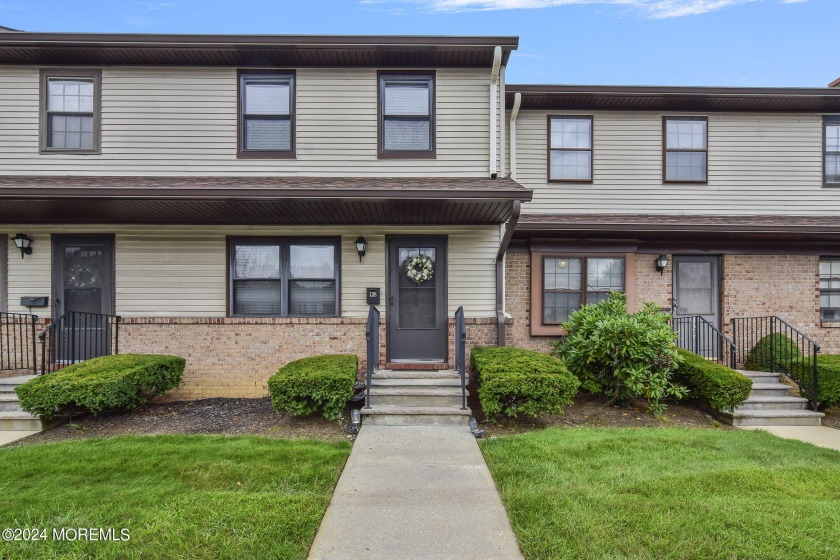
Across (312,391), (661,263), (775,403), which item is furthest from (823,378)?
(312,391)

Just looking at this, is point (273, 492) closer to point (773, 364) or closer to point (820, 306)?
point (773, 364)

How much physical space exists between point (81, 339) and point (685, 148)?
449 inches

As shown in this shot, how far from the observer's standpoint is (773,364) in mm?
7344

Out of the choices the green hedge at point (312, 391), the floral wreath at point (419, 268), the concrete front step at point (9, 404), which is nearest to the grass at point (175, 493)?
the green hedge at point (312, 391)

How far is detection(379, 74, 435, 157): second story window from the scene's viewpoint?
7.17 metres

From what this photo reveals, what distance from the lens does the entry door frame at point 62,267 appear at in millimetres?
7051

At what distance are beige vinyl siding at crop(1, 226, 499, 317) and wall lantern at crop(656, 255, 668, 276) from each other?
346 cm

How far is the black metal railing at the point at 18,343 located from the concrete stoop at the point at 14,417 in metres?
0.82

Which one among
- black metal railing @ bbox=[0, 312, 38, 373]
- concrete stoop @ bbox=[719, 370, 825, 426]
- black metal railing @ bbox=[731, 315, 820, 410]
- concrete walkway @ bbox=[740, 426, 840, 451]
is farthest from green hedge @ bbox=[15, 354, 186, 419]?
black metal railing @ bbox=[731, 315, 820, 410]

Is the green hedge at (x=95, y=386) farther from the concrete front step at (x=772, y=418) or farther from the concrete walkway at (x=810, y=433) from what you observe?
the concrete walkway at (x=810, y=433)

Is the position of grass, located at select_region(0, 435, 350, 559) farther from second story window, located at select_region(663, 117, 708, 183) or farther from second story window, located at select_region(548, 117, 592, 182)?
second story window, located at select_region(663, 117, 708, 183)

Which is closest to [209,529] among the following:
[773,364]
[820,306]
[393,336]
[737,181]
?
[393,336]

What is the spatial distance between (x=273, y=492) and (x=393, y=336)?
3716 mm

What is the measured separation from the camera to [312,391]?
5.43 m
